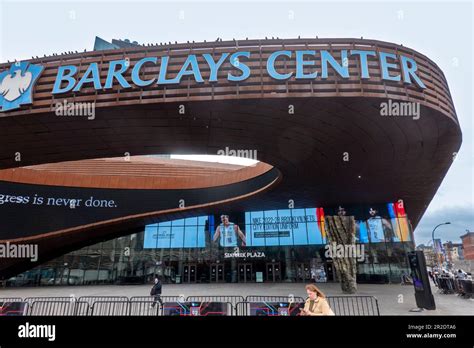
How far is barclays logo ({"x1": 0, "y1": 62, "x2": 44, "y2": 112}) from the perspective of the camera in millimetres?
12398

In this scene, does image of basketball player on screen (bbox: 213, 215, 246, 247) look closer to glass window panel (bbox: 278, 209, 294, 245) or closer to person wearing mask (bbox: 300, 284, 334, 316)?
glass window panel (bbox: 278, 209, 294, 245)

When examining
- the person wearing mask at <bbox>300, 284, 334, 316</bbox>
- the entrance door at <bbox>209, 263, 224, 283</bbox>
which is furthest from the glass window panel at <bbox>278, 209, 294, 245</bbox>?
the person wearing mask at <bbox>300, 284, 334, 316</bbox>

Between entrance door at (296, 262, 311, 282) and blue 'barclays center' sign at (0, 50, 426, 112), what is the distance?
66.1ft

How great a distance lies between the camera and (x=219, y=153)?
1661 centimetres

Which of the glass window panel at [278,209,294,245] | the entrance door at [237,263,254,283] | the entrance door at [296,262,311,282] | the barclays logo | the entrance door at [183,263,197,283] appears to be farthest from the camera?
the glass window panel at [278,209,294,245]

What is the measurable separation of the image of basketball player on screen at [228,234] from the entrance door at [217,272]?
2.02m

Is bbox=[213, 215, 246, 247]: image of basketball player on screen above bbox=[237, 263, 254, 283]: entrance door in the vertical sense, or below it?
above

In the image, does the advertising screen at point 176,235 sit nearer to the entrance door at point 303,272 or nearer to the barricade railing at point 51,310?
the entrance door at point 303,272

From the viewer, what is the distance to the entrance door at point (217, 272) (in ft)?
93.7

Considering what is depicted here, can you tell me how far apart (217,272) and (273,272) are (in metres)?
5.33

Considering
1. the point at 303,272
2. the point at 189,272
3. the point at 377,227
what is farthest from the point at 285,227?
the point at 189,272

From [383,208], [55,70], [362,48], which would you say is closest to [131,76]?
[55,70]
